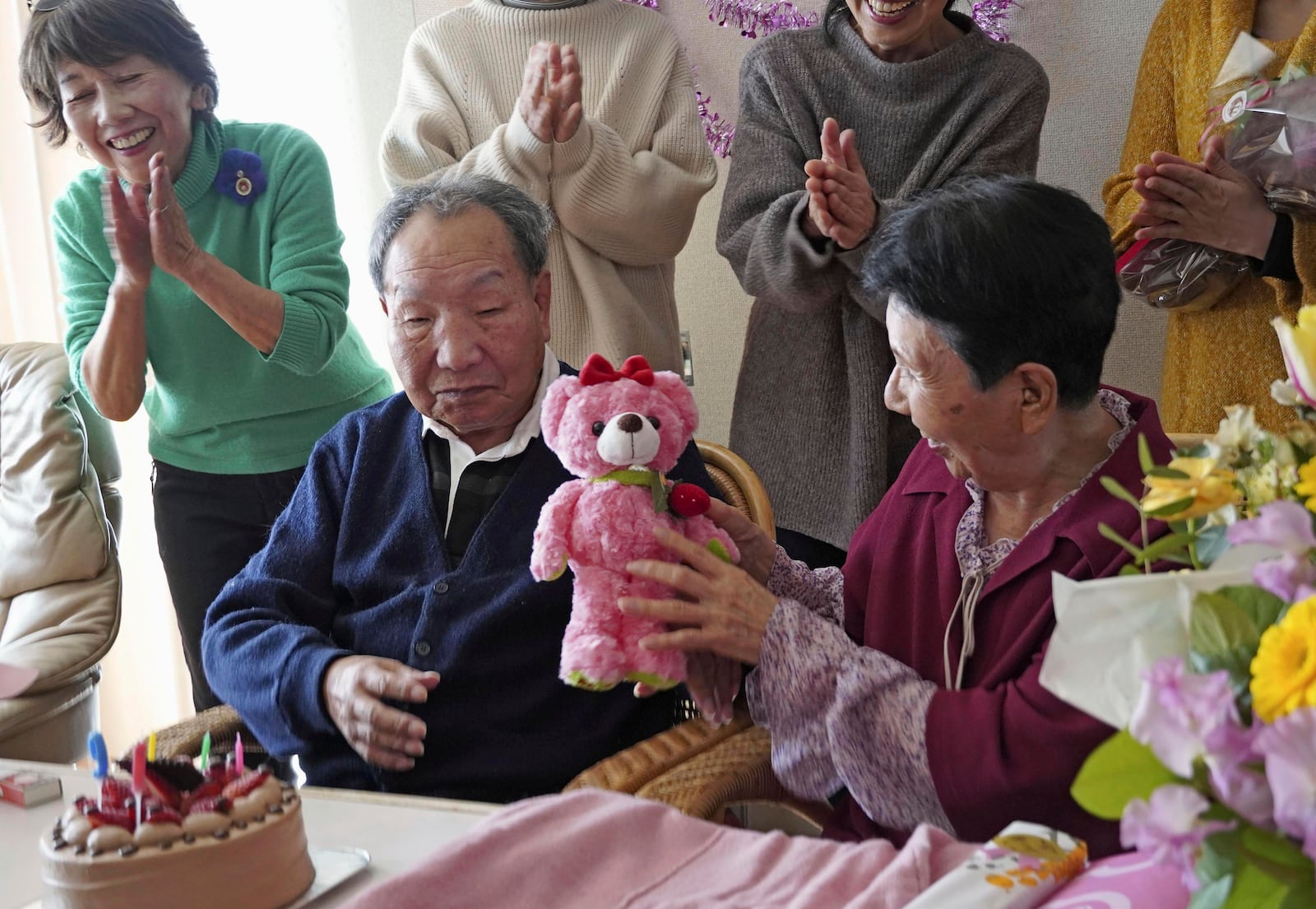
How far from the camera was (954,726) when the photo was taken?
4.00ft

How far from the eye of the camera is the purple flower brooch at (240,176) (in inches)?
85.7

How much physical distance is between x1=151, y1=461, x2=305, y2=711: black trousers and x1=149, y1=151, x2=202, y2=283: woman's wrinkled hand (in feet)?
1.33

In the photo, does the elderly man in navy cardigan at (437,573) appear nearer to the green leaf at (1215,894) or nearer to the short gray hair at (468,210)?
the short gray hair at (468,210)

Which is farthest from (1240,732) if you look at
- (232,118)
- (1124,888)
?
(232,118)

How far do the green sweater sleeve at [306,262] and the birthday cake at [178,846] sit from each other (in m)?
1.13

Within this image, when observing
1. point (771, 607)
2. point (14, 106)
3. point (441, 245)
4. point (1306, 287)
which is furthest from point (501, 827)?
point (14, 106)

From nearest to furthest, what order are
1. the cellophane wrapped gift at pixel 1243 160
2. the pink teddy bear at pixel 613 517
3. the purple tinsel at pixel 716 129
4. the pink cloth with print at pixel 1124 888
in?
the pink cloth with print at pixel 1124 888 < the pink teddy bear at pixel 613 517 < the cellophane wrapped gift at pixel 1243 160 < the purple tinsel at pixel 716 129

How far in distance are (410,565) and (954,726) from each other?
757 millimetres

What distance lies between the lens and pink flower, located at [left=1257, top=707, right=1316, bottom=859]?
528 millimetres

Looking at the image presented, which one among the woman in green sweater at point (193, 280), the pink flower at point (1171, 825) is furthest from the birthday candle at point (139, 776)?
the woman in green sweater at point (193, 280)

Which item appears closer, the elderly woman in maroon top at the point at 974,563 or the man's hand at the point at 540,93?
the elderly woman in maroon top at the point at 974,563

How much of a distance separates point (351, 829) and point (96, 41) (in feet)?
4.68

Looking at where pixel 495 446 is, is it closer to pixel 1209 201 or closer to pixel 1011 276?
pixel 1011 276

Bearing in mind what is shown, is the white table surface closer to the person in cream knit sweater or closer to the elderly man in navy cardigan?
the elderly man in navy cardigan
